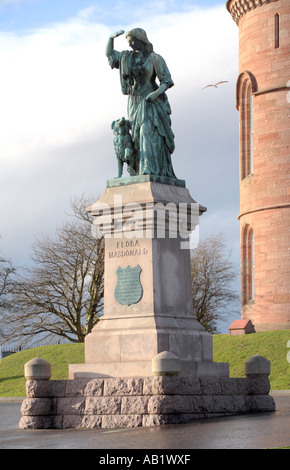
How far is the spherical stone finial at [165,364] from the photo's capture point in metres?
14.8

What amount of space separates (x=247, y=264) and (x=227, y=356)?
1189 centimetres

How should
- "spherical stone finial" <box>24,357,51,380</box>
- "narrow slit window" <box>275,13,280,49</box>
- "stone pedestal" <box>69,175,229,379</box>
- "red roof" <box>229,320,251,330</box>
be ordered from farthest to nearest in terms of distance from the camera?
1. "narrow slit window" <box>275,13,280,49</box>
2. "red roof" <box>229,320,251,330</box>
3. "spherical stone finial" <box>24,357,51,380</box>
4. "stone pedestal" <box>69,175,229,379</box>

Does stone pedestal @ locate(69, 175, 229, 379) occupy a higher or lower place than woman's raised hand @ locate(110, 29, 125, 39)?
lower

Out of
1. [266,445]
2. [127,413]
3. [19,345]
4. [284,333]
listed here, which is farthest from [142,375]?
[19,345]

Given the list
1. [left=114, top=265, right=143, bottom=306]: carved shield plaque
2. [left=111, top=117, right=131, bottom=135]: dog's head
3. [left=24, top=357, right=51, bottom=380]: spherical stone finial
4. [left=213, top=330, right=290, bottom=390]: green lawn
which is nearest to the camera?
[left=24, top=357, right=51, bottom=380]: spherical stone finial

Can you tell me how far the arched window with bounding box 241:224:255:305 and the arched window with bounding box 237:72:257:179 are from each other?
113 inches

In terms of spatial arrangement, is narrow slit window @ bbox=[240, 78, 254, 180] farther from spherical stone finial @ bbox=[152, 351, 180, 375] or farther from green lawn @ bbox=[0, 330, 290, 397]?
spherical stone finial @ bbox=[152, 351, 180, 375]

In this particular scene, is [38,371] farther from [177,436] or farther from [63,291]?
[63,291]

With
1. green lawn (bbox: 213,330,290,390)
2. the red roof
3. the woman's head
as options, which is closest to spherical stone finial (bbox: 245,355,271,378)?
the woman's head

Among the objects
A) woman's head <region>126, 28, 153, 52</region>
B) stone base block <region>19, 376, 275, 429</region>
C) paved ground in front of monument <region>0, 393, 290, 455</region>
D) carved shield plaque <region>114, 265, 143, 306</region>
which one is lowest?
paved ground in front of monument <region>0, 393, 290, 455</region>

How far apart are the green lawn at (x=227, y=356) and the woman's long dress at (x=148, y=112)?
538 inches

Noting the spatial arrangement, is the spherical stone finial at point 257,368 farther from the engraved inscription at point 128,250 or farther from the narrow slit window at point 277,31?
the narrow slit window at point 277,31

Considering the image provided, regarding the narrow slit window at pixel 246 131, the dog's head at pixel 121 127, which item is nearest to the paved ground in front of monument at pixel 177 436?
the dog's head at pixel 121 127

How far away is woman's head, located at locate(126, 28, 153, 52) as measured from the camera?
17.9 m
